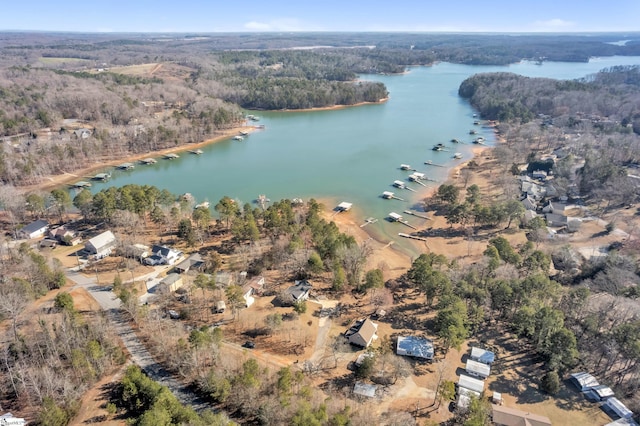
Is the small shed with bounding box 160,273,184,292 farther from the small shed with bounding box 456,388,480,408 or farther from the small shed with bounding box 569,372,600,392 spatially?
the small shed with bounding box 569,372,600,392

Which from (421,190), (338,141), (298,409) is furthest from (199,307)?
(338,141)

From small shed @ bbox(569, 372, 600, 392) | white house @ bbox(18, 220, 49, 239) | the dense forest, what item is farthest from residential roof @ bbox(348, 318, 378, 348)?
the dense forest

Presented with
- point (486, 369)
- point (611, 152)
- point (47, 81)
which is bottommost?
point (486, 369)

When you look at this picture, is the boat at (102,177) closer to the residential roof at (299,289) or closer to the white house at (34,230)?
the white house at (34,230)

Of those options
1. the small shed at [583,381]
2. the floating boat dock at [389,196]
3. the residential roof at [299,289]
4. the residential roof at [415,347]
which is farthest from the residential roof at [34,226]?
the small shed at [583,381]

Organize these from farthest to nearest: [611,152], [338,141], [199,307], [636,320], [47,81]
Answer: [47,81], [338,141], [611,152], [199,307], [636,320]

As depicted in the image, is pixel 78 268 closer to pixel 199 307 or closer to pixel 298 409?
pixel 199 307

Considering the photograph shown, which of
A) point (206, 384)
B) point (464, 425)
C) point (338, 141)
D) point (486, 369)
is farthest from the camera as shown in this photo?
point (338, 141)
